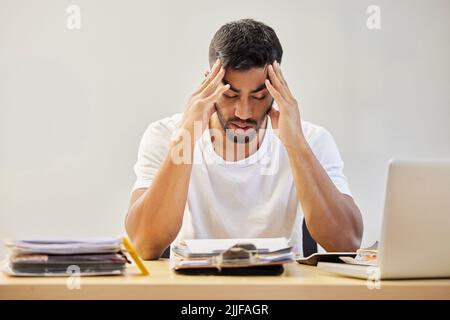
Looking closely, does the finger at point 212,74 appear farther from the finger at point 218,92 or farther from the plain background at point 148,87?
the plain background at point 148,87

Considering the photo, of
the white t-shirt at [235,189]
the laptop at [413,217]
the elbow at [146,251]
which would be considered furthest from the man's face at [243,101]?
the laptop at [413,217]

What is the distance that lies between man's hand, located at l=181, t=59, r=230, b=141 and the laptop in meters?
0.82

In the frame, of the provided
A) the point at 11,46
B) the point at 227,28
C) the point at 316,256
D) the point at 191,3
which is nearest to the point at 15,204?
the point at 11,46

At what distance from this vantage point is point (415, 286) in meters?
0.92

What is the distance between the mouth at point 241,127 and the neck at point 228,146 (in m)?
0.09

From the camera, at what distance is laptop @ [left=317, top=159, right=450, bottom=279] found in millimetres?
925

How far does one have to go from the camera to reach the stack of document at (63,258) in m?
1.00

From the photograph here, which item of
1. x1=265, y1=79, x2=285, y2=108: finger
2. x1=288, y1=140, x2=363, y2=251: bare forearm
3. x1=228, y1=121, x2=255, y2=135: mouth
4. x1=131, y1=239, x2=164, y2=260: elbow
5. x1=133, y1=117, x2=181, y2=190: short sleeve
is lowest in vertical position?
x1=131, y1=239, x2=164, y2=260: elbow

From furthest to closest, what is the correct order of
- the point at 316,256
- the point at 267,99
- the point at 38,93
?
the point at 38,93, the point at 267,99, the point at 316,256

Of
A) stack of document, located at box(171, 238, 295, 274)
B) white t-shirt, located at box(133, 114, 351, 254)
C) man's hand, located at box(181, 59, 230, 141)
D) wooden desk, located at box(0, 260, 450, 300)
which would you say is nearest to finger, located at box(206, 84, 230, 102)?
man's hand, located at box(181, 59, 230, 141)

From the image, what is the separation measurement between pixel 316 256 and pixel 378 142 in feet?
5.52

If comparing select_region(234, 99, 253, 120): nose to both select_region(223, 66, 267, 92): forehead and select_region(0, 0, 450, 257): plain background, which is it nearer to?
select_region(223, 66, 267, 92): forehead
